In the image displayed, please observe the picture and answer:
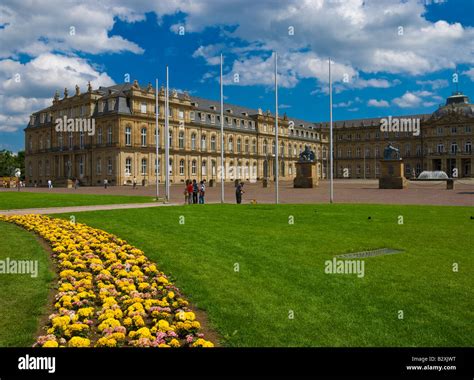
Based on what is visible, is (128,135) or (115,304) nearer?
(115,304)

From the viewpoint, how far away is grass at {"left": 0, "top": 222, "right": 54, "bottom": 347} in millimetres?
6605

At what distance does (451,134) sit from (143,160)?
86550mm

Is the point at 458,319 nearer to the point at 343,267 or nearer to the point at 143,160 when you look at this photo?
the point at 343,267

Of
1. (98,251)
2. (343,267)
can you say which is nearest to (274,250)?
(343,267)

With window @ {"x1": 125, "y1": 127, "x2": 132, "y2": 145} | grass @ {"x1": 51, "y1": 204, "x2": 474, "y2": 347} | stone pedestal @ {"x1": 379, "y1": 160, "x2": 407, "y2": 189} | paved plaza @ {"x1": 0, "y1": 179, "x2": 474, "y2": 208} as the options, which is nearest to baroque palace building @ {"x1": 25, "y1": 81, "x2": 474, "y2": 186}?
window @ {"x1": 125, "y1": 127, "x2": 132, "y2": 145}

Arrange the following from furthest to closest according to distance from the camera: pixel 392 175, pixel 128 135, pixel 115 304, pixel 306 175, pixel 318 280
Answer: pixel 128 135
pixel 306 175
pixel 392 175
pixel 318 280
pixel 115 304

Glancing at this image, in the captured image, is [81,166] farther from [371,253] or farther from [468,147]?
[468,147]

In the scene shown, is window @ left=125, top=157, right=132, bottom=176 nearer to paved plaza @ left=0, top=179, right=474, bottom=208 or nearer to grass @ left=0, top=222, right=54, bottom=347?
paved plaza @ left=0, top=179, right=474, bottom=208

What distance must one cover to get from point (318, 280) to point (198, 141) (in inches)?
3762

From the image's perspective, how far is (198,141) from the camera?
104 metres

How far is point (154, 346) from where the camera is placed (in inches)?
241

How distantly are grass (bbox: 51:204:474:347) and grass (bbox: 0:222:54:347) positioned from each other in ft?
8.75

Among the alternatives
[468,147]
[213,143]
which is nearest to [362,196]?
[213,143]

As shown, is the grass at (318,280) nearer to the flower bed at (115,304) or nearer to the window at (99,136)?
the flower bed at (115,304)
